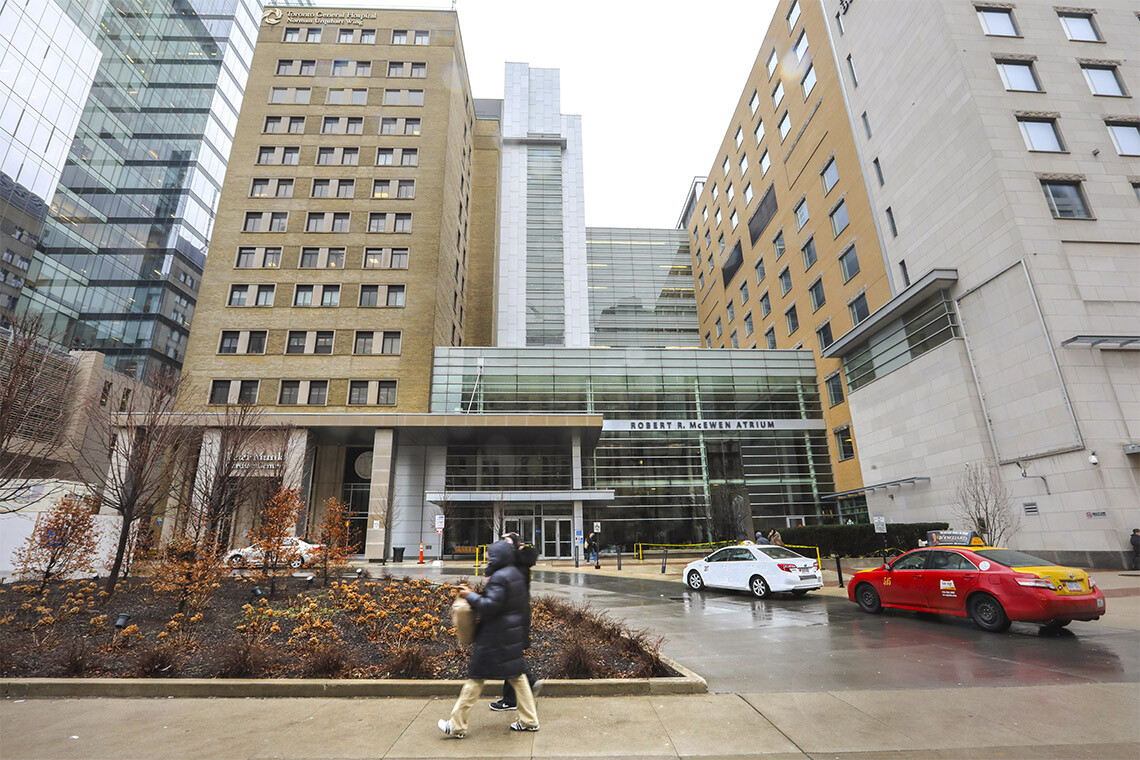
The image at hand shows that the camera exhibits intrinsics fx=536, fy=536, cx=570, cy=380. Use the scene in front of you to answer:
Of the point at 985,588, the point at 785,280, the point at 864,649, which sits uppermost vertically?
the point at 785,280

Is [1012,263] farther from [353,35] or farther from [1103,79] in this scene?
[353,35]

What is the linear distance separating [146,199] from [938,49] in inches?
3035

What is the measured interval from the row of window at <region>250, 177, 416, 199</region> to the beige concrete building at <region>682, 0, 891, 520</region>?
99.9 ft

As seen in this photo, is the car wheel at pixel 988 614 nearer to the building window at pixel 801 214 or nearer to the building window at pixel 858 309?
the building window at pixel 858 309

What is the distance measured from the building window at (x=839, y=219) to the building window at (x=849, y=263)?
1.84 m

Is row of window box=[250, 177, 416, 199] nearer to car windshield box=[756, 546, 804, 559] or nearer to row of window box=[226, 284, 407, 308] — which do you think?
row of window box=[226, 284, 407, 308]

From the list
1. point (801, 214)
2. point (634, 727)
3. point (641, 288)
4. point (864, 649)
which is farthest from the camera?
point (641, 288)

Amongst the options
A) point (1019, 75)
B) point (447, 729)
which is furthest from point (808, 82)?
point (447, 729)

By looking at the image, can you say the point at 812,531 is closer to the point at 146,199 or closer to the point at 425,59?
the point at 425,59

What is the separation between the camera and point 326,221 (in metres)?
42.2

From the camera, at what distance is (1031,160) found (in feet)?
82.1

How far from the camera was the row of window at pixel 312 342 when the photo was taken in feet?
125

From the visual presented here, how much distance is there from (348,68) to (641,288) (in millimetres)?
39748

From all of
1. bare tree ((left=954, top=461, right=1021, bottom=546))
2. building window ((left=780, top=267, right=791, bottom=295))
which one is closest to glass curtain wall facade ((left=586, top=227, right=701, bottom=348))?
building window ((left=780, top=267, right=791, bottom=295))
